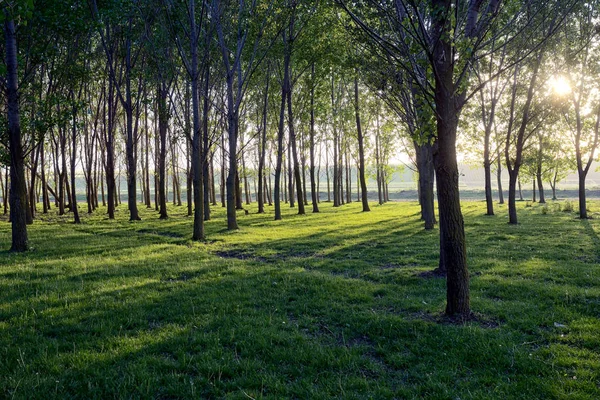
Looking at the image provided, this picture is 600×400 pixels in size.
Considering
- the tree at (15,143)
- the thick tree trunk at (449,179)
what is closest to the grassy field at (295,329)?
the thick tree trunk at (449,179)

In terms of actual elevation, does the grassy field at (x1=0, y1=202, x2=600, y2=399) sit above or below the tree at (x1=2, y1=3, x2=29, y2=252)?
below

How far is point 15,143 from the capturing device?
564 inches

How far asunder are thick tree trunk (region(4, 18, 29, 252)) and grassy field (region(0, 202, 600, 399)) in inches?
97.7

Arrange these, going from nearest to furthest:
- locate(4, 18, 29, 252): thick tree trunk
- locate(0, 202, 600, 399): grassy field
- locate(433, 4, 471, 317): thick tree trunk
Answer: locate(0, 202, 600, 399): grassy field, locate(433, 4, 471, 317): thick tree trunk, locate(4, 18, 29, 252): thick tree trunk

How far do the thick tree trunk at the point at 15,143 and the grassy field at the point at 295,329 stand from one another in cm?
248

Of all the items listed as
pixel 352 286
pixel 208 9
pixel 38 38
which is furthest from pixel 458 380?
pixel 208 9

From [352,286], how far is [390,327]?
2.76 metres

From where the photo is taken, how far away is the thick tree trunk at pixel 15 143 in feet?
45.6

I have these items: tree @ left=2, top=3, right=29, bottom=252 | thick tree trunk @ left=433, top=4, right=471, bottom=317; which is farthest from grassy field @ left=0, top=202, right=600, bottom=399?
tree @ left=2, top=3, right=29, bottom=252

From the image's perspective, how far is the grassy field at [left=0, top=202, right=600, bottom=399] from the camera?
4.59 m

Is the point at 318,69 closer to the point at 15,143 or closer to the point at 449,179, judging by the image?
the point at 15,143

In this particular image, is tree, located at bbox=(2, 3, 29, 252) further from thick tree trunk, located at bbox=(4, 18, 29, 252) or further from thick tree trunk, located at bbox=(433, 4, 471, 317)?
thick tree trunk, located at bbox=(433, 4, 471, 317)

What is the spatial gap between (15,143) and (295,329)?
14152 mm

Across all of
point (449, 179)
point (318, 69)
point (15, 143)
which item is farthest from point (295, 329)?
point (318, 69)
